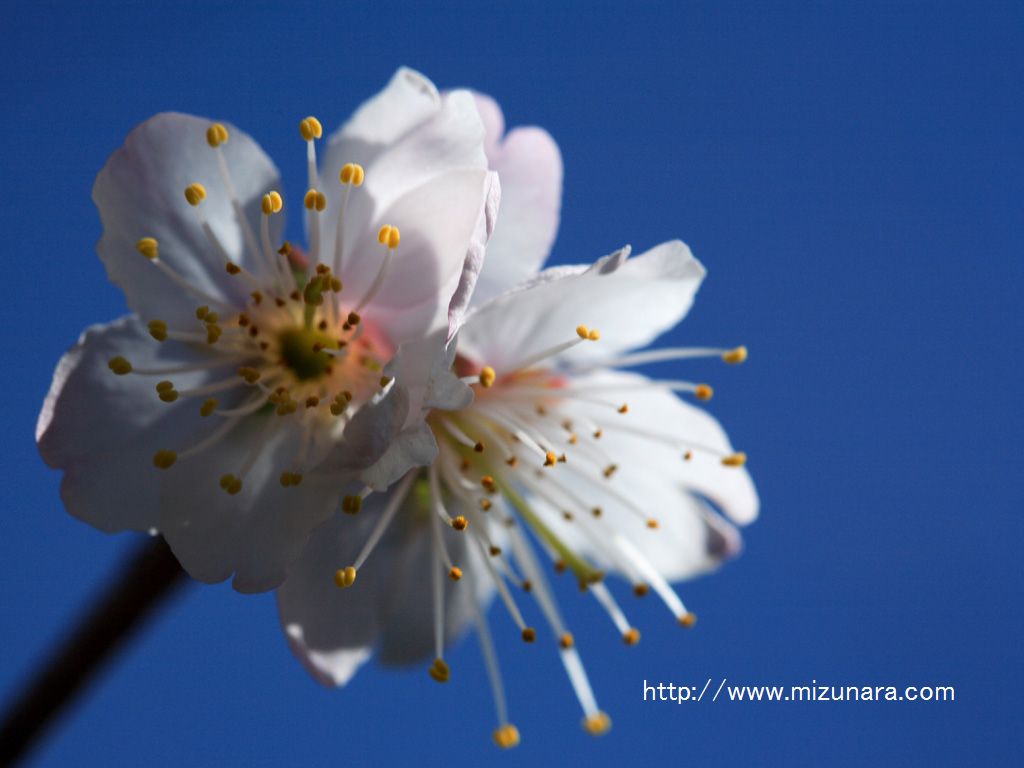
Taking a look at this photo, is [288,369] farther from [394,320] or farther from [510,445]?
[510,445]

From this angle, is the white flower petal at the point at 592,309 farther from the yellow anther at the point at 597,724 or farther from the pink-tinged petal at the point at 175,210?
the yellow anther at the point at 597,724

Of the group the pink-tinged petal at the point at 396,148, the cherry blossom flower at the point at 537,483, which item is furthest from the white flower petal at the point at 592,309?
the pink-tinged petal at the point at 396,148

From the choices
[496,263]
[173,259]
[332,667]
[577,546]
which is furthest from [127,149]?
[577,546]

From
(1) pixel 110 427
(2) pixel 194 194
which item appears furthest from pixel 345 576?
(2) pixel 194 194

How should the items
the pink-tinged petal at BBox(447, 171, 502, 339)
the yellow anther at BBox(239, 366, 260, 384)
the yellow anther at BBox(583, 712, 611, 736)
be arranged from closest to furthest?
the pink-tinged petal at BBox(447, 171, 502, 339), the yellow anther at BBox(239, 366, 260, 384), the yellow anther at BBox(583, 712, 611, 736)

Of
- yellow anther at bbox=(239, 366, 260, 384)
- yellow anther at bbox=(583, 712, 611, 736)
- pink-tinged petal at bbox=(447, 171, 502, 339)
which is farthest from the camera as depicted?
yellow anther at bbox=(583, 712, 611, 736)

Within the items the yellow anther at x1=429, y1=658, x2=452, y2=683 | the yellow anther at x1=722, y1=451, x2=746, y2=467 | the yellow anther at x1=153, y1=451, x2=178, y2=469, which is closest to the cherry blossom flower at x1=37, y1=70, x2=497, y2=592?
the yellow anther at x1=153, y1=451, x2=178, y2=469

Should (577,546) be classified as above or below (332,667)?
above

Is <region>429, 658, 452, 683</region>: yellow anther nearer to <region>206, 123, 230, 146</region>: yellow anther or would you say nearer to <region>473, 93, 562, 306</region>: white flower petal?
<region>473, 93, 562, 306</region>: white flower petal
